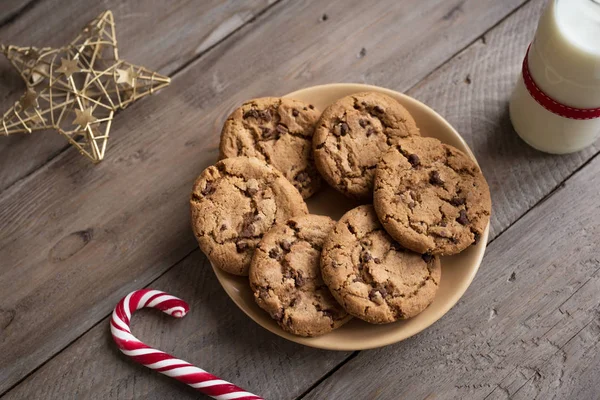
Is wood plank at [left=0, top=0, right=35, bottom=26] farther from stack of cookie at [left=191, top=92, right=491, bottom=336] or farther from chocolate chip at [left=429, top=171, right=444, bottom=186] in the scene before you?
chocolate chip at [left=429, top=171, right=444, bottom=186]

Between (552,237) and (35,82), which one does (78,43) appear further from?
(552,237)

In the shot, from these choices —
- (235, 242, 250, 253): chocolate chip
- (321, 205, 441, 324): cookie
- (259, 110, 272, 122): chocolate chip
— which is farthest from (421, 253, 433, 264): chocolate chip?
(259, 110, 272, 122): chocolate chip

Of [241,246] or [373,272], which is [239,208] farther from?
[373,272]

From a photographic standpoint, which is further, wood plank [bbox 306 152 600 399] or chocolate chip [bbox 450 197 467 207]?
wood plank [bbox 306 152 600 399]

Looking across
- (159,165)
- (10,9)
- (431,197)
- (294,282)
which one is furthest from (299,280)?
(10,9)

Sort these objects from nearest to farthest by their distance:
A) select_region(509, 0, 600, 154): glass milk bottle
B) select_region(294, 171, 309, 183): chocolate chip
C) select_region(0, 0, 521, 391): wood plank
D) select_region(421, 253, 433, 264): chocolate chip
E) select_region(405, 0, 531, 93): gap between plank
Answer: select_region(509, 0, 600, 154): glass milk bottle
select_region(421, 253, 433, 264): chocolate chip
select_region(294, 171, 309, 183): chocolate chip
select_region(0, 0, 521, 391): wood plank
select_region(405, 0, 531, 93): gap between plank

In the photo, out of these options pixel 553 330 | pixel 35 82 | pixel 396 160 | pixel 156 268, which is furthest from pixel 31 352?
pixel 553 330
